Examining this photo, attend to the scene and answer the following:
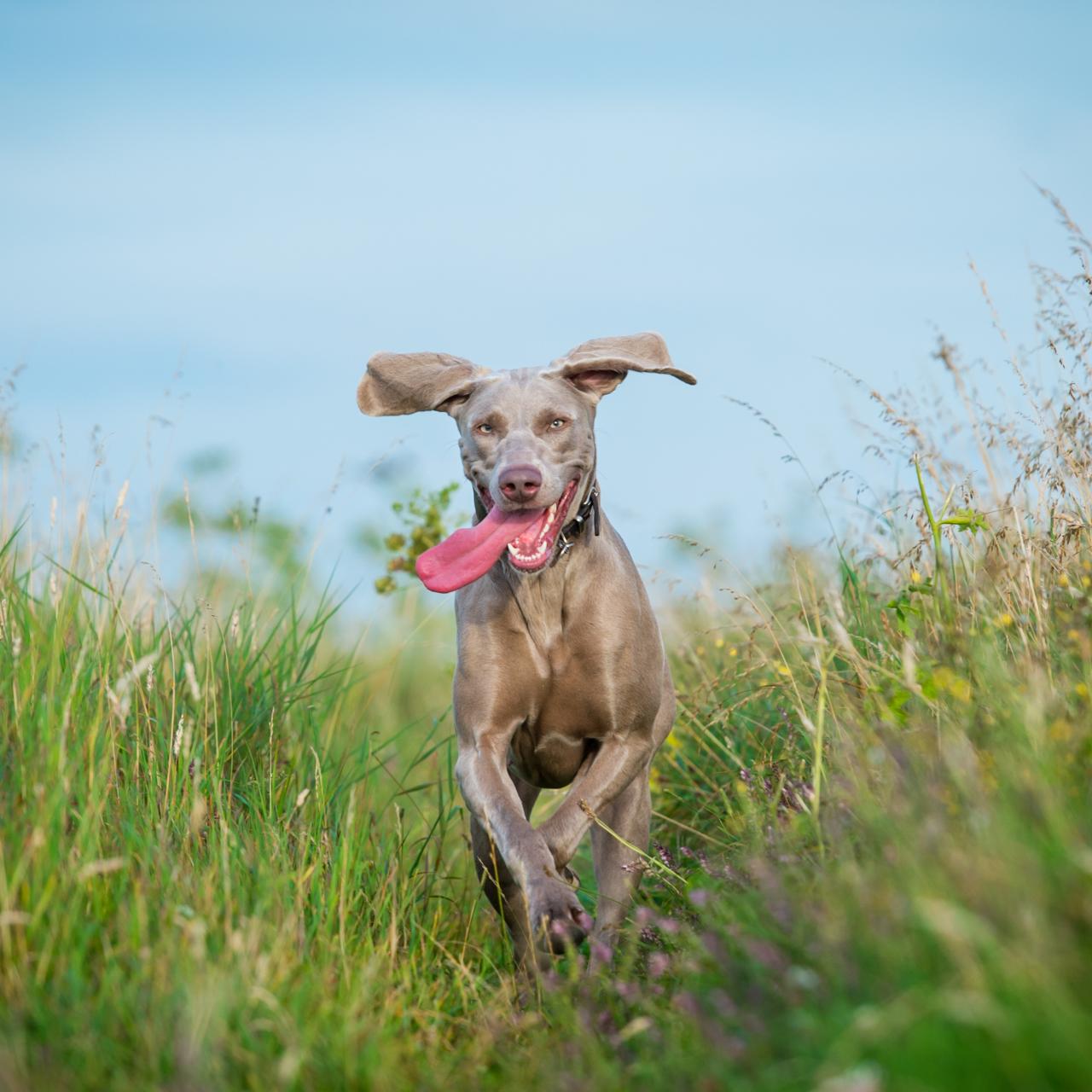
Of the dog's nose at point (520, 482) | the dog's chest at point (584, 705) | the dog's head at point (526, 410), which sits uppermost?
the dog's head at point (526, 410)

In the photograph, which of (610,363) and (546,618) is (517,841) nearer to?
(546,618)

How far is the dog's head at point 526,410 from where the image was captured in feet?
14.2

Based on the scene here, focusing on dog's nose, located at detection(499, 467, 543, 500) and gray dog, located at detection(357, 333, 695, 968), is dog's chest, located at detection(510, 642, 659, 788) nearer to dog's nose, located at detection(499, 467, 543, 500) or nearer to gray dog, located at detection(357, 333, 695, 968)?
gray dog, located at detection(357, 333, 695, 968)

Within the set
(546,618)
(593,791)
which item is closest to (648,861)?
(593,791)

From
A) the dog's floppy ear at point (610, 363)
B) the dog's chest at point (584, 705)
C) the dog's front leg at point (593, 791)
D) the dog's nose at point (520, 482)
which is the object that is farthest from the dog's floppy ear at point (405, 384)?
the dog's front leg at point (593, 791)

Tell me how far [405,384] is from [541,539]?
2.98 ft

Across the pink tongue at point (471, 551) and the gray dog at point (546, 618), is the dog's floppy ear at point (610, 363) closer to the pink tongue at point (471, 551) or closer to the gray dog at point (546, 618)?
the gray dog at point (546, 618)

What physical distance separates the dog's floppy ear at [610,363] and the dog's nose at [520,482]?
0.62 m

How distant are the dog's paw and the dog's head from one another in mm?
1078

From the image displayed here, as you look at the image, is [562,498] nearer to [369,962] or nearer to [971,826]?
[369,962]

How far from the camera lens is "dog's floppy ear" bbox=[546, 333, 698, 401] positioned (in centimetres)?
463

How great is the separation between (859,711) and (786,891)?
1387 millimetres

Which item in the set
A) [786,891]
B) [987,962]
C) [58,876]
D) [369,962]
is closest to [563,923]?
[369,962]

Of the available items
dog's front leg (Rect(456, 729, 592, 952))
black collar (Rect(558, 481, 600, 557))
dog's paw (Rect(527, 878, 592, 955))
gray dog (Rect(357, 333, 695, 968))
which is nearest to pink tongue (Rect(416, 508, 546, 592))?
gray dog (Rect(357, 333, 695, 968))
